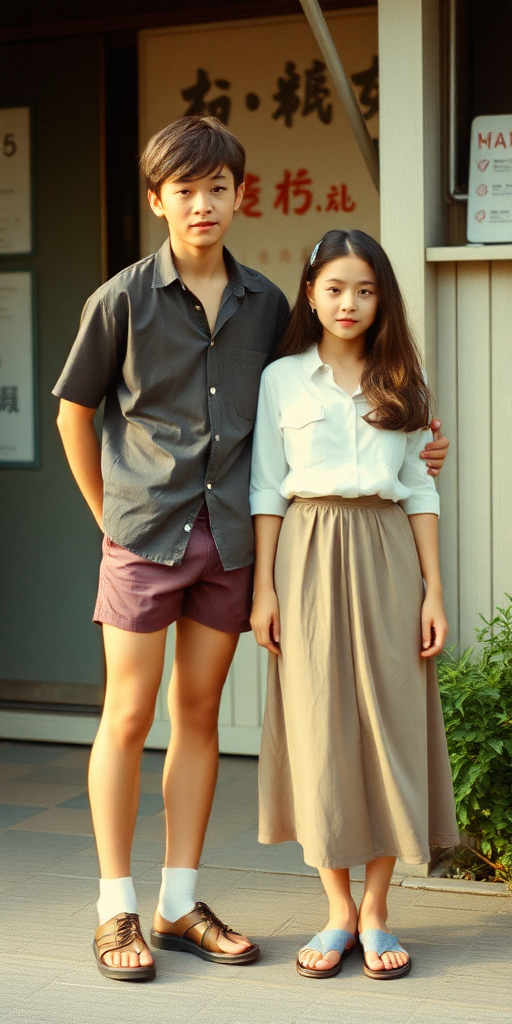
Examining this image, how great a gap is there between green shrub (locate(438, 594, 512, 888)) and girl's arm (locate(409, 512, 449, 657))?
451mm

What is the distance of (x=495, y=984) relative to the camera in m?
2.86

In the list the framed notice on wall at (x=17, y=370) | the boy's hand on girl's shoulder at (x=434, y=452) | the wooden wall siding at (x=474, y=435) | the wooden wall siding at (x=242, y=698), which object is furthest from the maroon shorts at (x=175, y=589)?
the framed notice on wall at (x=17, y=370)

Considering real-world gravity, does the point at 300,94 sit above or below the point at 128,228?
above

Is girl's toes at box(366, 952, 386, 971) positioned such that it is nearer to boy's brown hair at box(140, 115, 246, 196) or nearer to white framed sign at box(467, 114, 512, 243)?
boy's brown hair at box(140, 115, 246, 196)

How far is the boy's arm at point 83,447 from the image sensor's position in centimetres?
297

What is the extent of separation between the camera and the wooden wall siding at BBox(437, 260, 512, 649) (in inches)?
140

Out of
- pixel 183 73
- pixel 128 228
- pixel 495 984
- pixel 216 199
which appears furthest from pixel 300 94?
pixel 495 984

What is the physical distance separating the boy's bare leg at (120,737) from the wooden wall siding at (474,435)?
1.07 metres

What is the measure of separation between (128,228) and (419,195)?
1692 mm

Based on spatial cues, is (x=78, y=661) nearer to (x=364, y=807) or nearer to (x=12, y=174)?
(x=12, y=174)

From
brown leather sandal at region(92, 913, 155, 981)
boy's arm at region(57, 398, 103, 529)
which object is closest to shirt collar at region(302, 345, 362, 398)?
boy's arm at region(57, 398, 103, 529)

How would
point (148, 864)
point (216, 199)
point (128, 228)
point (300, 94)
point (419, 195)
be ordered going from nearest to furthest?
point (216, 199), point (419, 195), point (148, 864), point (300, 94), point (128, 228)

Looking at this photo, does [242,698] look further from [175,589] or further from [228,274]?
[228,274]

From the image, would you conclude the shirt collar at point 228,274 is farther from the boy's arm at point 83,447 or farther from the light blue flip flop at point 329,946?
the light blue flip flop at point 329,946
